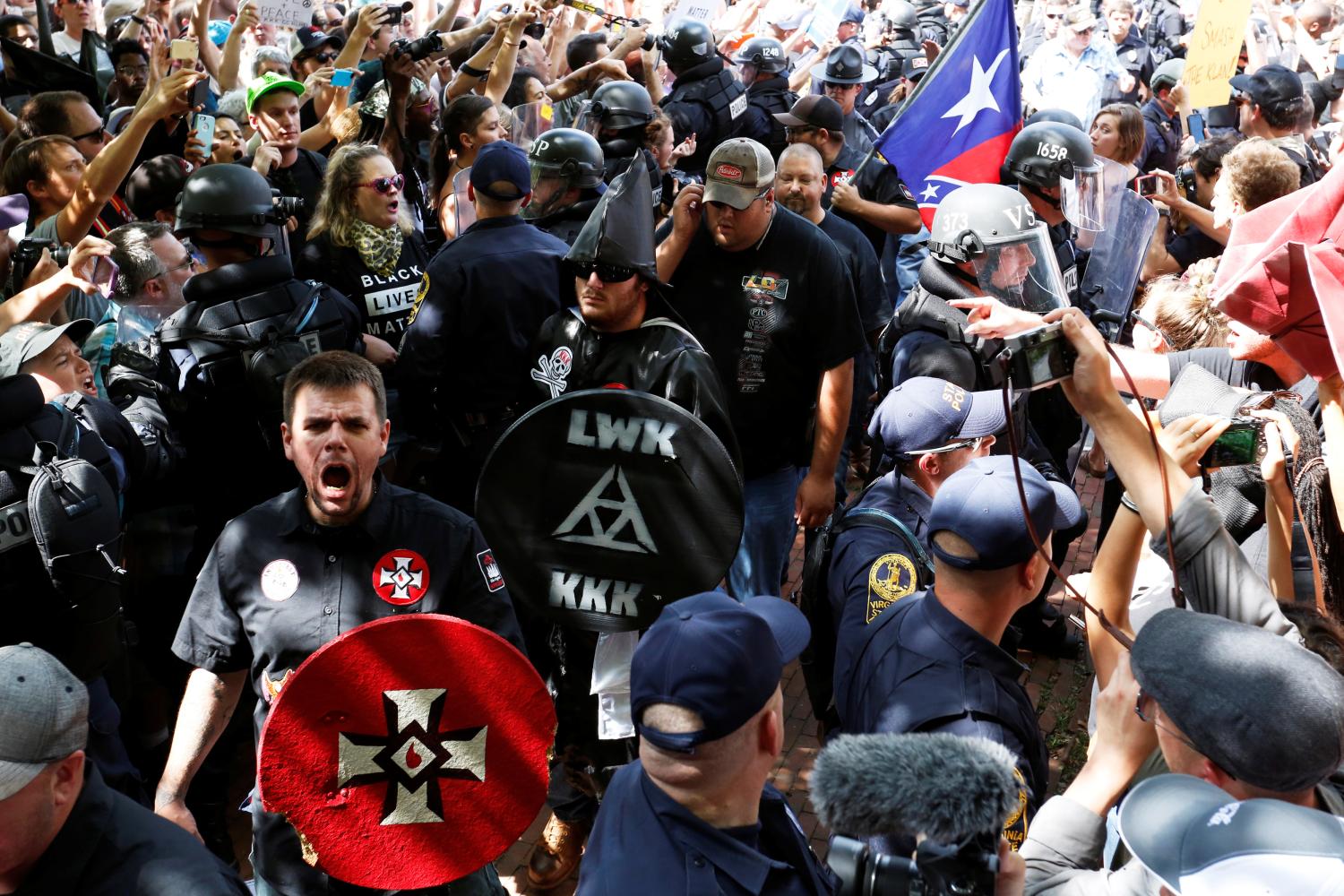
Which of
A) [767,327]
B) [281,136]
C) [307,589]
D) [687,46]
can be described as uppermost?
[307,589]

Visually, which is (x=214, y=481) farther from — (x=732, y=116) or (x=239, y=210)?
(x=732, y=116)

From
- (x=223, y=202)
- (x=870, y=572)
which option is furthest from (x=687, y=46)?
(x=870, y=572)

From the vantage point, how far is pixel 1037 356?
8.66ft

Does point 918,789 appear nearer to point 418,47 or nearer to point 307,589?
point 307,589

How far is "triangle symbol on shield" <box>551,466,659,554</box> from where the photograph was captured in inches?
136

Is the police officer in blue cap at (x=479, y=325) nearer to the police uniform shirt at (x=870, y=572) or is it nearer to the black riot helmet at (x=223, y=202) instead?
the black riot helmet at (x=223, y=202)

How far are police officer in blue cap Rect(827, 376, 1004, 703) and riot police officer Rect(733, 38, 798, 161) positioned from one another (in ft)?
19.6

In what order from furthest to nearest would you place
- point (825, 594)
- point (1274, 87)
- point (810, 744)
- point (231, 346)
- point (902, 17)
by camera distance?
1. point (902, 17)
2. point (1274, 87)
3. point (810, 744)
4. point (231, 346)
5. point (825, 594)

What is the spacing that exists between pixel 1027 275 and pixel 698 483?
3.74 feet

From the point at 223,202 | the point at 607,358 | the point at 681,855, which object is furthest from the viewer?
the point at 223,202

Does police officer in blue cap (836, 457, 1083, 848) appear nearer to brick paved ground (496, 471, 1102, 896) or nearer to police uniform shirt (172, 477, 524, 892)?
police uniform shirt (172, 477, 524, 892)

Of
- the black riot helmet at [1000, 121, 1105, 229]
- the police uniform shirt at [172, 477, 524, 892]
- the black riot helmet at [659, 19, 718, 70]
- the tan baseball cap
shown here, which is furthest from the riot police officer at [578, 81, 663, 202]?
the police uniform shirt at [172, 477, 524, 892]

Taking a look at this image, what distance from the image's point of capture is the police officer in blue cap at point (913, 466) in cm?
374

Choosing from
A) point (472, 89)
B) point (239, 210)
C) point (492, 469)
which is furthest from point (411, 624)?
point (472, 89)
